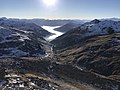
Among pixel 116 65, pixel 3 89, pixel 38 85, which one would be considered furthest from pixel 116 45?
pixel 3 89

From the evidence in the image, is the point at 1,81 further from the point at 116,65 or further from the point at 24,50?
the point at 24,50

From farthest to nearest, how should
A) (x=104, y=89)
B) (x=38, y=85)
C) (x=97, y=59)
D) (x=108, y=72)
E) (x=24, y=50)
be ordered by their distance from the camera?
(x=24, y=50) < (x=97, y=59) < (x=108, y=72) < (x=104, y=89) < (x=38, y=85)

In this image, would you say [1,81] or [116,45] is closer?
[1,81]

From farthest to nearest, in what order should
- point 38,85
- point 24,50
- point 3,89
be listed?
point 24,50
point 38,85
point 3,89

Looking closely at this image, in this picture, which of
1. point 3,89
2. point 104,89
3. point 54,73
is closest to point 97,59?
point 54,73

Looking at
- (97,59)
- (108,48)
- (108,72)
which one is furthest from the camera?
(108,48)

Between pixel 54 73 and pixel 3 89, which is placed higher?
pixel 3 89

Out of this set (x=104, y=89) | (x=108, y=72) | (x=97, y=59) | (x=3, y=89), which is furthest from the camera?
(x=97, y=59)

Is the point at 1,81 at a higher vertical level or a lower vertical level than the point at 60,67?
higher

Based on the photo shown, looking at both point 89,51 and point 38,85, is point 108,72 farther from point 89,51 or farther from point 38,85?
point 38,85
